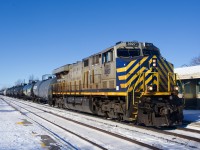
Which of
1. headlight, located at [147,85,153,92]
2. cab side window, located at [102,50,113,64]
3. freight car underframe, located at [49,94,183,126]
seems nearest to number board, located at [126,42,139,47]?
cab side window, located at [102,50,113,64]

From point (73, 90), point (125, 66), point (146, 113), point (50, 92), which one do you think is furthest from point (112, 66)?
point (50, 92)

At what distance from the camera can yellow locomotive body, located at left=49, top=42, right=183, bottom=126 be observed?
478 inches

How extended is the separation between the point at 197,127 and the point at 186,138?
322cm

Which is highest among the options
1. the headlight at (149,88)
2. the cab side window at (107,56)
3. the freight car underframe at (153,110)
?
the cab side window at (107,56)

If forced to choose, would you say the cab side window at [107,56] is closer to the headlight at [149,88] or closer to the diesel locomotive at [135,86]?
the diesel locomotive at [135,86]

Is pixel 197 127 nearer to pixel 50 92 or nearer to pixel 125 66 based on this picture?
pixel 125 66

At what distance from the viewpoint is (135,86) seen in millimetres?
12625

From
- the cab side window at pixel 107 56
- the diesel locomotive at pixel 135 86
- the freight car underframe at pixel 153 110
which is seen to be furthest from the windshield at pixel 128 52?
the freight car underframe at pixel 153 110

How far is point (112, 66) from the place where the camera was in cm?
1435

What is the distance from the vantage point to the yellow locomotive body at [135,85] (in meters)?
12.1

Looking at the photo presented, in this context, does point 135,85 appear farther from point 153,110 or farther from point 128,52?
point 128,52

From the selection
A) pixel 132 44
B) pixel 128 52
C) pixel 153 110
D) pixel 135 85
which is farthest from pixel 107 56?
pixel 153 110

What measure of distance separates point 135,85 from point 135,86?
0.29 ft

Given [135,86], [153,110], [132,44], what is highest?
[132,44]
